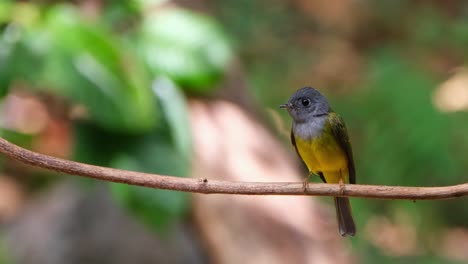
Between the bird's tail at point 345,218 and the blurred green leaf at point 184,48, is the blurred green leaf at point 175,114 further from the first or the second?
the bird's tail at point 345,218

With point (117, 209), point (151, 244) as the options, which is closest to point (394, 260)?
point (151, 244)

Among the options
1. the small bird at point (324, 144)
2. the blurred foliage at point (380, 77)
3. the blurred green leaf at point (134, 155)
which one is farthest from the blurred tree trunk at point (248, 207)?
the small bird at point (324, 144)

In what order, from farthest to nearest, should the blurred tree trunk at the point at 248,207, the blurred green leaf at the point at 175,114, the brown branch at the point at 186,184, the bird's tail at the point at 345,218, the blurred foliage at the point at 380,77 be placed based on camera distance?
the blurred foliage at the point at 380,77
the blurred tree trunk at the point at 248,207
the blurred green leaf at the point at 175,114
the bird's tail at the point at 345,218
the brown branch at the point at 186,184

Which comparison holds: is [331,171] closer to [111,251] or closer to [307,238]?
[307,238]

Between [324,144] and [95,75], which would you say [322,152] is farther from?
[95,75]

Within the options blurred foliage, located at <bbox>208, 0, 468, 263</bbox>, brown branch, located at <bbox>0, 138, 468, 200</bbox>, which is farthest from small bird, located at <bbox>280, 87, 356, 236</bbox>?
blurred foliage, located at <bbox>208, 0, 468, 263</bbox>

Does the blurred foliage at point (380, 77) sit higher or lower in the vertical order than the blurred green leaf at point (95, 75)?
higher

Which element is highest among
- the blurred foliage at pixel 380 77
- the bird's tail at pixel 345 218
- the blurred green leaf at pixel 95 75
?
the blurred foliage at pixel 380 77
